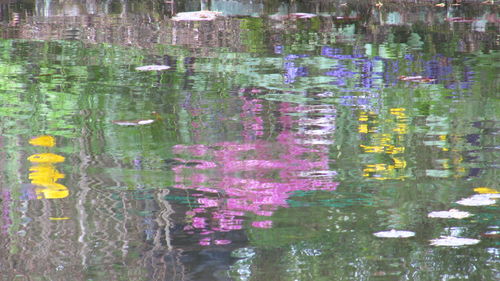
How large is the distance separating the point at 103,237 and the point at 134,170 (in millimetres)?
688

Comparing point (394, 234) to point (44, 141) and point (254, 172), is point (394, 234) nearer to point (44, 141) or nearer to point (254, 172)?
point (254, 172)

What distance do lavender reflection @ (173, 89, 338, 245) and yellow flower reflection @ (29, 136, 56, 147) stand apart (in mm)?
482

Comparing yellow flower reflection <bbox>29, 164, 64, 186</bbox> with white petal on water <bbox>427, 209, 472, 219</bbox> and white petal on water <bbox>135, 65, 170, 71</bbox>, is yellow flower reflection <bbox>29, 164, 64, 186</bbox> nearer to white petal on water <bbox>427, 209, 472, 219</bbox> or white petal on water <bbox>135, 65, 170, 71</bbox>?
white petal on water <bbox>427, 209, 472, 219</bbox>

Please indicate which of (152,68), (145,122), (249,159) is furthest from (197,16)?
(249,159)

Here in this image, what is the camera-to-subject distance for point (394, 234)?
2.35 meters

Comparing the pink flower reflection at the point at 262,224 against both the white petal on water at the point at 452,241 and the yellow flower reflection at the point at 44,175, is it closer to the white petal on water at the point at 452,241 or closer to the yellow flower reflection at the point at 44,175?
the white petal on water at the point at 452,241

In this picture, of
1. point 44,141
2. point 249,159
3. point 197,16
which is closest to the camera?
point 249,159

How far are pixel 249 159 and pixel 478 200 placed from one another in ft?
2.82

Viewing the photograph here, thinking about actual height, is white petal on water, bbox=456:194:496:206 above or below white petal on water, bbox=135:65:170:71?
below

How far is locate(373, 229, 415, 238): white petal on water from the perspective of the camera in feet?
7.66

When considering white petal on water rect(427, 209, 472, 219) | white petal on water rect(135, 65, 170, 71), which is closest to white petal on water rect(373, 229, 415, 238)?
white petal on water rect(427, 209, 472, 219)

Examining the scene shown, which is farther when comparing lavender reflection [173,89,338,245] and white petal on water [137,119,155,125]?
white petal on water [137,119,155,125]

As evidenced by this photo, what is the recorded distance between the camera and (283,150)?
3275 mm

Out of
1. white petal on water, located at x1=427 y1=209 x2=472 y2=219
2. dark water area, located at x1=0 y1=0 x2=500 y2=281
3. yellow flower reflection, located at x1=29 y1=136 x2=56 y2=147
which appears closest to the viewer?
dark water area, located at x1=0 y1=0 x2=500 y2=281
